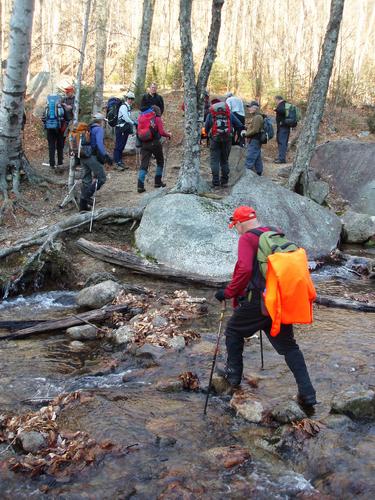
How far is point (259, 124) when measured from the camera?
13.7 meters

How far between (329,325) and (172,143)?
11.8 m

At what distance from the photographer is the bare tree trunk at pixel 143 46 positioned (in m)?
19.2

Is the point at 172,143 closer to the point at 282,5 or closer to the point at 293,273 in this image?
the point at 282,5

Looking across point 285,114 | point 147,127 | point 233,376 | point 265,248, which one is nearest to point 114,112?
point 147,127

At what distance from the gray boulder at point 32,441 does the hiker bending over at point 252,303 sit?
211 cm

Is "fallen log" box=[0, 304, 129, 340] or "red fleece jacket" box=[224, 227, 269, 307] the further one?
"fallen log" box=[0, 304, 129, 340]

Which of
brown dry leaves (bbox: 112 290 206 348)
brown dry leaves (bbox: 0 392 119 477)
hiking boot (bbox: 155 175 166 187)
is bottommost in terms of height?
brown dry leaves (bbox: 0 392 119 477)

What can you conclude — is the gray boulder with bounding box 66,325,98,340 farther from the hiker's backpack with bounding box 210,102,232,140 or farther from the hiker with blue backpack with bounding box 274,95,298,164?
the hiker with blue backpack with bounding box 274,95,298,164

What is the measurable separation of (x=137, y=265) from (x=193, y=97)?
12.6 ft

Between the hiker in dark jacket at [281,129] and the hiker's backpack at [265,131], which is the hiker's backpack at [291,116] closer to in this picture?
the hiker in dark jacket at [281,129]

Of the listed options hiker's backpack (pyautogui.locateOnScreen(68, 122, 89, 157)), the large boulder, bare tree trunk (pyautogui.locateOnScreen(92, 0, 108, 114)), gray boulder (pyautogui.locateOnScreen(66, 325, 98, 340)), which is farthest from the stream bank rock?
bare tree trunk (pyautogui.locateOnScreen(92, 0, 108, 114))

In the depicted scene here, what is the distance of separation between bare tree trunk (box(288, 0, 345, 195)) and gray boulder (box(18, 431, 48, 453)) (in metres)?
10.1

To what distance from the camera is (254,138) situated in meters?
14.0

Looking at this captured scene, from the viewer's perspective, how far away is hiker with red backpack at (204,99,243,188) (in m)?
11.8
